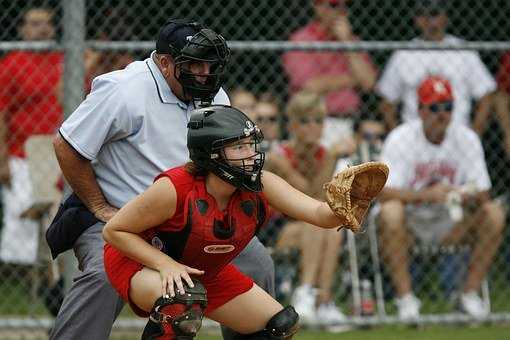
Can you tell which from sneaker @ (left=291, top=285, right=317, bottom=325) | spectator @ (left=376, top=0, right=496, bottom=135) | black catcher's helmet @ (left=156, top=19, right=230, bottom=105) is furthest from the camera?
spectator @ (left=376, top=0, right=496, bottom=135)

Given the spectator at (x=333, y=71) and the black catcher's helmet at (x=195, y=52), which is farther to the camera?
the spectator at (x=333, y=71)

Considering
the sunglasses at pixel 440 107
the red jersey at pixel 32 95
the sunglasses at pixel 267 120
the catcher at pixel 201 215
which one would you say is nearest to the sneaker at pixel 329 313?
the sunglasses at pixel 267 120

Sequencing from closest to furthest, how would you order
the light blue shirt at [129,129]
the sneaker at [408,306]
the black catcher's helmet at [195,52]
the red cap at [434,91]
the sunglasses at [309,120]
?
the black catcher's helmet at [195,52], the light blue shirt at [129,129], the sneaker at [408,306], the sunglasses at [309,120], the red cap at [434,91]

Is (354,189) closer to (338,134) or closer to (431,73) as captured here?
(338,134)

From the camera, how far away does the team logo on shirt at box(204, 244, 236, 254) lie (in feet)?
14.4

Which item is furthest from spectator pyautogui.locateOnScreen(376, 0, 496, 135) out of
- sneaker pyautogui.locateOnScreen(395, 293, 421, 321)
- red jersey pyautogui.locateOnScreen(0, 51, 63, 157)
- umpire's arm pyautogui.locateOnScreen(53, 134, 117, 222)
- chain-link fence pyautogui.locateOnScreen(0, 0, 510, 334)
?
umpire's arm pyautogui.locateOnScreen(53, 134, 117, 222)

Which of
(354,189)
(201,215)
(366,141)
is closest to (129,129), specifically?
(201,215)

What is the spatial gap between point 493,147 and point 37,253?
323cm

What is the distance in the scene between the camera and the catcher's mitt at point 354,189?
167 inches

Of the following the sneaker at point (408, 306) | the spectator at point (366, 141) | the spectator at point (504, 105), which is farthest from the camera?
the spectator at point (504, 105)

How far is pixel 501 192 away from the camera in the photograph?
841 centimetres

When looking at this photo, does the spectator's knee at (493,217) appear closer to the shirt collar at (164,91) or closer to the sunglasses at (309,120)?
the sunglasses at (309,120)

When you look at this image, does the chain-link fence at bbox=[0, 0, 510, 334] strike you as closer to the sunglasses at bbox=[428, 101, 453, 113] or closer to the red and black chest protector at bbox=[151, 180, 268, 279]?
the sunglasses at bbox=[428, 101, 453, 113]

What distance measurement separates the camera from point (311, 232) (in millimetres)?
7297
